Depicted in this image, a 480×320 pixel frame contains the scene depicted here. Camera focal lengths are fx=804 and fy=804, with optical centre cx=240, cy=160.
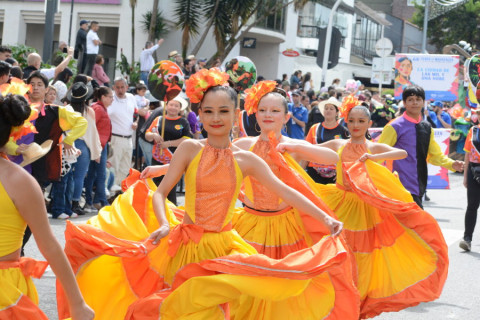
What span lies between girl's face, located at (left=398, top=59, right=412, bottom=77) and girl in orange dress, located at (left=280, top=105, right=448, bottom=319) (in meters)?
12.3

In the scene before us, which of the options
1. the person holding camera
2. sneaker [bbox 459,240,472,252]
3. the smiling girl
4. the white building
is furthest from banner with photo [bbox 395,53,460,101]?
the smiling girl

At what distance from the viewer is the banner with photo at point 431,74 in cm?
1889

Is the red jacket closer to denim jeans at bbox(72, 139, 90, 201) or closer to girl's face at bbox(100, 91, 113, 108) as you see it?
girl's face at bbox(100, 91, 113, 108)

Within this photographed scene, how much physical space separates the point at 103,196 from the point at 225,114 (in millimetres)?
7453

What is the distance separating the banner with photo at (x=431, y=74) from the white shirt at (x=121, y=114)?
27.2 feet

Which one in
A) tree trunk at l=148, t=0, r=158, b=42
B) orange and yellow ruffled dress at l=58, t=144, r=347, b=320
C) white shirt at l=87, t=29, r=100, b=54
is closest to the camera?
orange and yellow ruffled dress at l=58, t=144, r=347, b=320

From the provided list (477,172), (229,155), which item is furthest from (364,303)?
(477,172)

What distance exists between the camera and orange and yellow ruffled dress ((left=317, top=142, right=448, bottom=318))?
6.66 metres

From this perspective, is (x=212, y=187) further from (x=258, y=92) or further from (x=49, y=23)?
(x=49, y=23)

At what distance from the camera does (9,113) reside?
3.25 m

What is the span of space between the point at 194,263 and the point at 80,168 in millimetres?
7039

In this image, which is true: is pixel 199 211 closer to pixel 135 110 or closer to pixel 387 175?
pixel 387 175

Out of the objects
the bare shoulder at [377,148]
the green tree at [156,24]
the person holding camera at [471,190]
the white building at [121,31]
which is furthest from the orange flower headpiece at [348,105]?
the white building at [121,31]

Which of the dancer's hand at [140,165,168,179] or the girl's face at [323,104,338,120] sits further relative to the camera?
the girl's face at [323,104,338,120]
